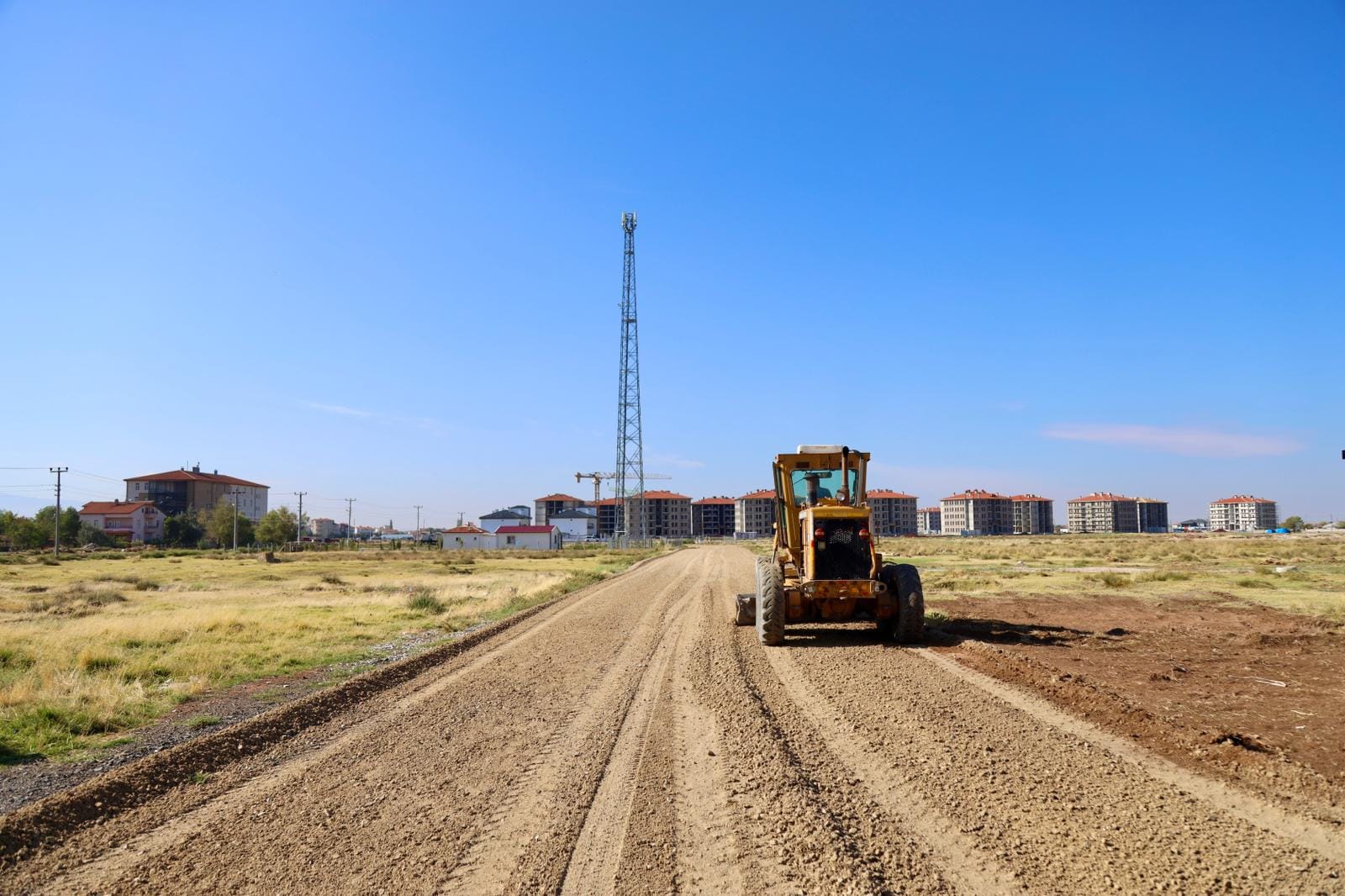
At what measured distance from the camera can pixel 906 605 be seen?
47.9 feet

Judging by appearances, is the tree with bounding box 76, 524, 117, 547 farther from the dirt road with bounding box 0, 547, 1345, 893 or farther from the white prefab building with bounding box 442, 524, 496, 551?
the dirt road with bounding box 0, 547, 1345, 893

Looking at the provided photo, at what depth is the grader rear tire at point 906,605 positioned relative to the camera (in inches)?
574

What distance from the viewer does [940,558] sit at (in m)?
55.3

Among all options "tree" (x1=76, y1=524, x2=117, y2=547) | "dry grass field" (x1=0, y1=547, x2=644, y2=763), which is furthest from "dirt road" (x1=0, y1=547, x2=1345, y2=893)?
"tree" (x1=76, y1=524, x2=117, y2=547)

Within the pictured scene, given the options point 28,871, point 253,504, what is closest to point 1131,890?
point 28,871

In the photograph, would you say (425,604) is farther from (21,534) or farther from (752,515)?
(752,515)

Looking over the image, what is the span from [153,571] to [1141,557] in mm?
66263

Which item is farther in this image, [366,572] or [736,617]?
[366,572]

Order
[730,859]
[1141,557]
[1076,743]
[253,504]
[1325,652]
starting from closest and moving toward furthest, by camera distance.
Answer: [730,859] < [1076,743] < [1325,652] < [1141,557] < [253,504]

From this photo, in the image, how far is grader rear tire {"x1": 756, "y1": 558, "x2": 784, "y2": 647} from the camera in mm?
14633

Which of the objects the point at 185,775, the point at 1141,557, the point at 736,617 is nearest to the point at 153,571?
the point at 736,617

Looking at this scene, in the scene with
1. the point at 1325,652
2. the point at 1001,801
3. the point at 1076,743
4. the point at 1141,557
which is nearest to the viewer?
the point at 1001,801

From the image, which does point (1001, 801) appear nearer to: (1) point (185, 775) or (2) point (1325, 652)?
(1) point (185, 775)

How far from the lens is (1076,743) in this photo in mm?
7777
